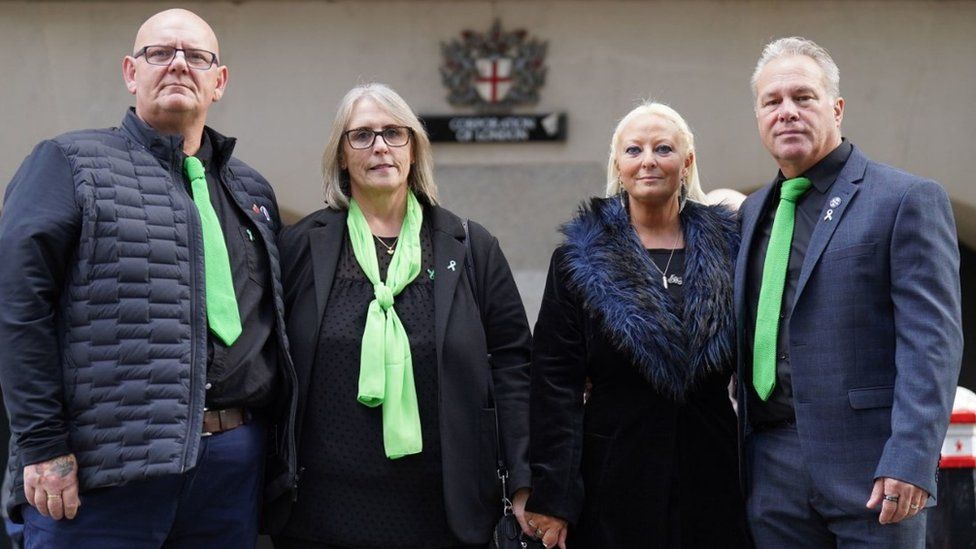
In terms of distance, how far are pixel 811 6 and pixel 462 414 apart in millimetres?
4204

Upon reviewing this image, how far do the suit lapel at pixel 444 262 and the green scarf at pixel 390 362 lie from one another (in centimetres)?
8

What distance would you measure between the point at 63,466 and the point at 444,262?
4.12 feet

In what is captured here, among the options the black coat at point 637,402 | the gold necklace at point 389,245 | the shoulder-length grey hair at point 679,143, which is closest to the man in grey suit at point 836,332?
the black coat at point 637,402

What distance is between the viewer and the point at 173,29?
10.9 feet

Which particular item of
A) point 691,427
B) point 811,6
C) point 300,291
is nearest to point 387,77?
point 811,6

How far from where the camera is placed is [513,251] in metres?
6.84

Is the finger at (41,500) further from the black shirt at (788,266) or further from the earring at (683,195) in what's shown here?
the earring at (683,195)

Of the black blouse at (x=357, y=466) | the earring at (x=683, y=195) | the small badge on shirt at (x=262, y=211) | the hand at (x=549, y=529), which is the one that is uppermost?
the earring at (x=683, y=195)

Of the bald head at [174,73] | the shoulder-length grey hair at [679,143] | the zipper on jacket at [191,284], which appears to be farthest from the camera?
the shoulder-length grey hair at [679,143]

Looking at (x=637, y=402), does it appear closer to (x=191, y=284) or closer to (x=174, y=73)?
(x=191, y=284)

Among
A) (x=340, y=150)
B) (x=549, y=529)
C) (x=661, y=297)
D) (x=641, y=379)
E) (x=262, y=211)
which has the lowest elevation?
(x=549, y=529)

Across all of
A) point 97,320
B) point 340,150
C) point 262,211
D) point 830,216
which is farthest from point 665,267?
point 97,320

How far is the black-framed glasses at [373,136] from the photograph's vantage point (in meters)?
3.66

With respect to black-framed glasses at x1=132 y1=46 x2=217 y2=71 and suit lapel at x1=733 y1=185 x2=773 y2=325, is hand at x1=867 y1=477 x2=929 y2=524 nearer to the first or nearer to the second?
suit lapel at x1=733 y1=185 x2=773 y2=325
